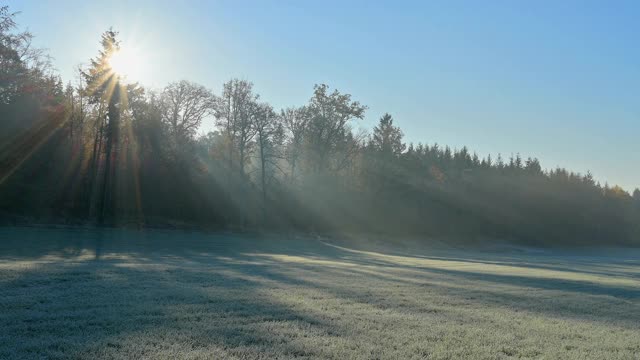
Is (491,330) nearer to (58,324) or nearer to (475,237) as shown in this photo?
(58,324)

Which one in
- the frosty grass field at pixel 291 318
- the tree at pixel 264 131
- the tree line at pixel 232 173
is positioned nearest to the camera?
the frosty grass field at pixel 291 318

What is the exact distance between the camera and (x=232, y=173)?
65250mm

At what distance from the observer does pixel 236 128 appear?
221 feet

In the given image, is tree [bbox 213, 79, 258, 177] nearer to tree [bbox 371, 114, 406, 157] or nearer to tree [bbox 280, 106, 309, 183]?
tree [bbox 280, 106, 309, 183]

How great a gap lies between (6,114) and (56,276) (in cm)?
3662

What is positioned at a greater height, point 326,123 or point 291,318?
point 326,123

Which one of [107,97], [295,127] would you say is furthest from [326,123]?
[107,97]

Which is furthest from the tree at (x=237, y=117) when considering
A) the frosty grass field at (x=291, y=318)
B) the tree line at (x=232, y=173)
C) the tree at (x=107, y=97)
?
the frosty grass field at (x=291, y=318)

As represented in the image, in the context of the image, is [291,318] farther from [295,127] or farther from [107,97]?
[295,127]

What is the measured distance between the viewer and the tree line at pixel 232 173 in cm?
4728

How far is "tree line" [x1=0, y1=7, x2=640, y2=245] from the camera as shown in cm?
4728

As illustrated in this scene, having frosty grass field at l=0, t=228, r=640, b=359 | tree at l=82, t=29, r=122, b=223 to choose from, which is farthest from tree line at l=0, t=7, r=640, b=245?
frosty grass field at l=0, t=228, r=640, b=359

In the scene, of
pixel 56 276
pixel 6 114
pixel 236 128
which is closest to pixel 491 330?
pixel 56 276

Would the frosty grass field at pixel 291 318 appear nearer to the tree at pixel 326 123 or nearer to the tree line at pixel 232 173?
the tree line at pixel 232 173
